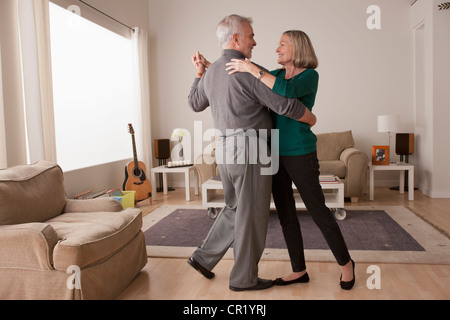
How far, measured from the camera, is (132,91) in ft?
18.5

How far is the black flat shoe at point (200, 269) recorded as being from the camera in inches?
97.0

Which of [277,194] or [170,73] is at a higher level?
[170,73]

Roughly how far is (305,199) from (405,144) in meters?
3.66

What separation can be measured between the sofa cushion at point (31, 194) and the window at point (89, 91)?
1.33m

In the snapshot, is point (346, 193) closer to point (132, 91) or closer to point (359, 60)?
point (359, 60)

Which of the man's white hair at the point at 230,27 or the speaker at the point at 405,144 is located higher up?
the man's white hair at the point at 230,27

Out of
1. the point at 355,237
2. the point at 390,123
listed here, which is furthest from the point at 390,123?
the point at 355,237

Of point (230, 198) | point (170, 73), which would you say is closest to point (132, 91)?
point (170, 73)

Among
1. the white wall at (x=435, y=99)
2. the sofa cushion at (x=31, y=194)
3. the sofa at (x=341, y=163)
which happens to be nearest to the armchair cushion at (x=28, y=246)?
the sofa cushion at (x=31, y=194)

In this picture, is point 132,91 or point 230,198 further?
point 132,91

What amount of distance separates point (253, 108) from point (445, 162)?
381 cm

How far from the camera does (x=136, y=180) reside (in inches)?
193

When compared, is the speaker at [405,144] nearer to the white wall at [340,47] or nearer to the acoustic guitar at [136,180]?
the white wall at [340,47]
